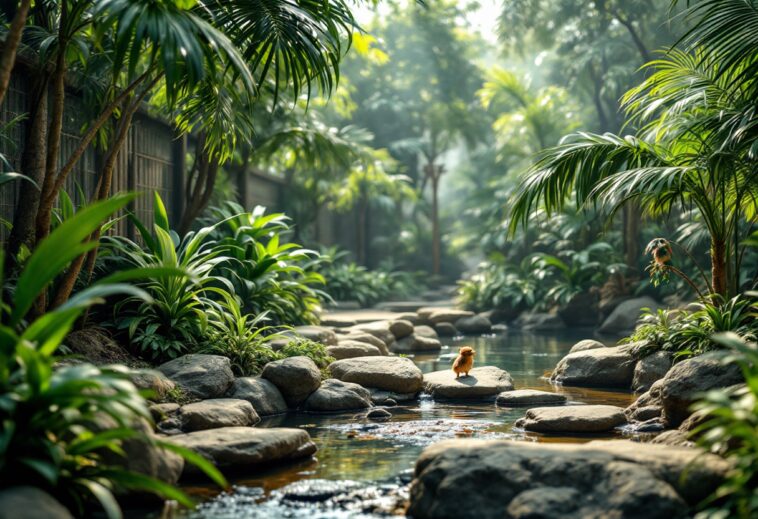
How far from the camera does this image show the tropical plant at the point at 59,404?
9.80 feet

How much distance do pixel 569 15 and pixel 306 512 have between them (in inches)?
786

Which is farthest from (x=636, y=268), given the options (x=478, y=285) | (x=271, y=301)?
(x=271, y=301)

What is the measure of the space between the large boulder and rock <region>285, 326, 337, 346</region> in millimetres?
4433

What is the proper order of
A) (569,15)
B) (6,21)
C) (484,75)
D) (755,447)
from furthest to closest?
(484,75) → (569,15) → (6,21) → (755,447)

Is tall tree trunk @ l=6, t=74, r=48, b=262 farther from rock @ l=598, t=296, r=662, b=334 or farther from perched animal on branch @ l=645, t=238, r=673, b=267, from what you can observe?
rock @ l=598, t=296, r=662, b=334

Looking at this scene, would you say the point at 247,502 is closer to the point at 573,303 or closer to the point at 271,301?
the point at 271,301

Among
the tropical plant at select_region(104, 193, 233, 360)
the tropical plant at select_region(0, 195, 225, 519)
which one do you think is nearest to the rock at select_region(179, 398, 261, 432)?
the tropical plant at select_region(104, 193, 233, 360)

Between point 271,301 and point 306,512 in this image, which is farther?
point 271,301

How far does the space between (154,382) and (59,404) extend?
210cm

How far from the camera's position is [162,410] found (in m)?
4.79

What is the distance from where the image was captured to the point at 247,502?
3.71 m

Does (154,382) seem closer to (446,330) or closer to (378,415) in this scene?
(378,415)

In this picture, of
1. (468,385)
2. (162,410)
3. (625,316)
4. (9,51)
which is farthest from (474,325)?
(9,51)

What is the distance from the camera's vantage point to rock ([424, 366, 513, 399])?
6762 mm
